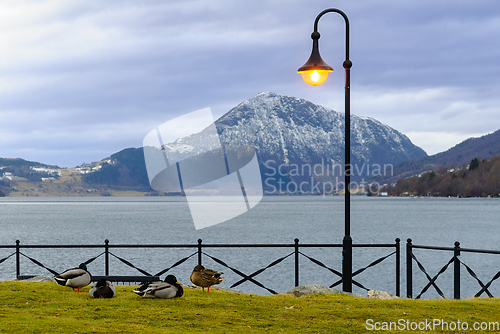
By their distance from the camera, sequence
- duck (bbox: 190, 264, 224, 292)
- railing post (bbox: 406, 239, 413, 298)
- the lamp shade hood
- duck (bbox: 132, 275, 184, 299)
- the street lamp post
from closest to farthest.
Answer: duck (bbox: 132, 275, 184, 299)
duck (bbox: 190, 264, 224, 292)
the street lamp post
the lamp shade hood
railing post (bbox: 406, 239, 413, 298)

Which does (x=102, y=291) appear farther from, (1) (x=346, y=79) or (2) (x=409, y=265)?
(2) (x=409, y=265)

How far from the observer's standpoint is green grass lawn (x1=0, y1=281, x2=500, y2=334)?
8.02 meters

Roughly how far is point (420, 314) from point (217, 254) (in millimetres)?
42532

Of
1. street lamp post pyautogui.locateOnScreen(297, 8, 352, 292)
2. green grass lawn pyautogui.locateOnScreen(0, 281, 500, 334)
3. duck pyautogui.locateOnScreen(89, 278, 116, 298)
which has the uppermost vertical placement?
street lamp post pyautogui.locateOnScreen(297, 8, 352, 292)

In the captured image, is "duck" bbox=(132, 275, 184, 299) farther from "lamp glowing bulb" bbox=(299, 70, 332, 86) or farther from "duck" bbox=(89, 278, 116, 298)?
"lamp glowing bulb" bbox=(299, 70, 332, 86)

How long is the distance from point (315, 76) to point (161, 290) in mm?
6699

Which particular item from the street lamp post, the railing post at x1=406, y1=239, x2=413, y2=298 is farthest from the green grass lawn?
the railing post at x1=406, y1=239, x2=413, y2=298

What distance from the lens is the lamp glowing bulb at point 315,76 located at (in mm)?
12723

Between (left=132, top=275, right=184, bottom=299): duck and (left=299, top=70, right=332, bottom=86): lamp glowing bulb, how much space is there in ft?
20.5

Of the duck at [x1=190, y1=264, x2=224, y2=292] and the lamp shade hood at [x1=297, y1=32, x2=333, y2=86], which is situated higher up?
the lamp shade hood at [x1=297, y1=32, x2=333, y2=86]

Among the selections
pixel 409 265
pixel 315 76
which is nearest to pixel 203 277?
pixel 315 76

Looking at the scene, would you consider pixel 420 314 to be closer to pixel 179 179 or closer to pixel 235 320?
pixel 235 320

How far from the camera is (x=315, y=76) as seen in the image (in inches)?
505

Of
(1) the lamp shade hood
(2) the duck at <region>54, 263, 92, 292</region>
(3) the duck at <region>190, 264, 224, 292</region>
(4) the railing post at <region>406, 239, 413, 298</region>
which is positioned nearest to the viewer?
(2) the duck at <region>54, 263, 92, 292</region>
